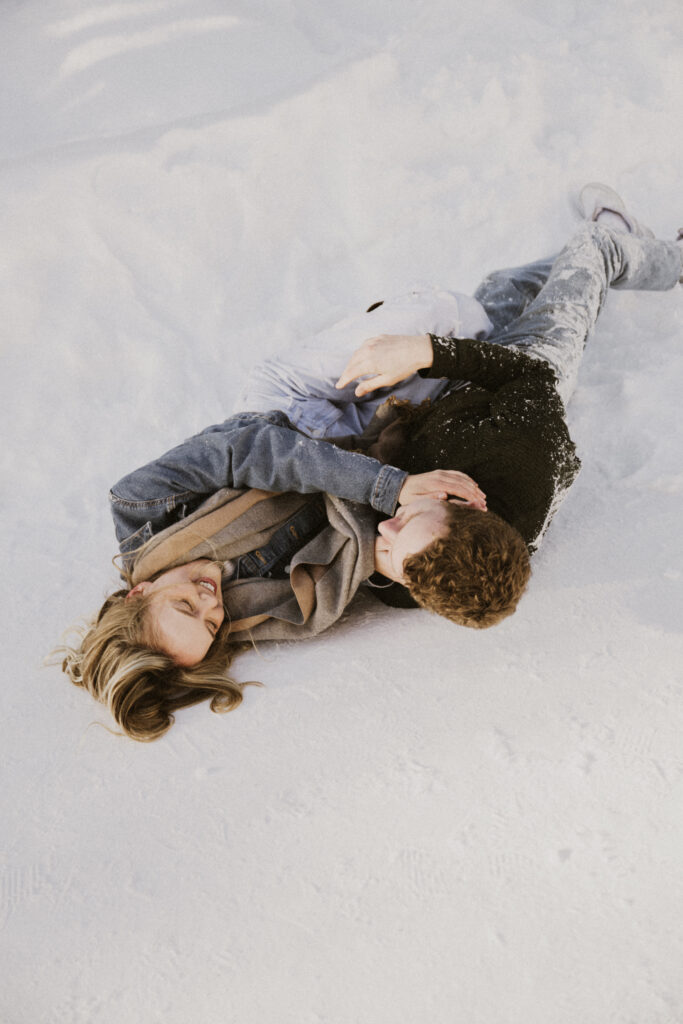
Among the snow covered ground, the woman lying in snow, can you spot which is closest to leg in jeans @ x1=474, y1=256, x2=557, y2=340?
the snow covered ground

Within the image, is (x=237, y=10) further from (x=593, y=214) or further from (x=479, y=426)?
(x=479, y=426)

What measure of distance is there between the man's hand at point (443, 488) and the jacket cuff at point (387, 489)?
0.03 ft

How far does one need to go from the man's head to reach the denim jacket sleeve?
0.13 metres

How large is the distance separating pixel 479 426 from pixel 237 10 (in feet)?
7.68

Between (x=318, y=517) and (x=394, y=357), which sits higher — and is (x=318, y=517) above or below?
below

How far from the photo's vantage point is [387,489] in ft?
A: 4.51

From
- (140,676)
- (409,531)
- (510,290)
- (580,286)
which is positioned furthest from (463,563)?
(510,290)

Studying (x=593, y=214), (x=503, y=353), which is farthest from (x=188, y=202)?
(x=503, y=353)

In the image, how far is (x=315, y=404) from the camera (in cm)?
173

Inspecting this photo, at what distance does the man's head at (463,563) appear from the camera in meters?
1.21

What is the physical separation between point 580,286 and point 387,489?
2.68ft

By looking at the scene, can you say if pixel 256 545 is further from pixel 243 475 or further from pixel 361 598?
pixel 361 598

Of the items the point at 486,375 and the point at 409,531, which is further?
the point at 486,375

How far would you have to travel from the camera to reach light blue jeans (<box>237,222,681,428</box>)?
5.53 feet
